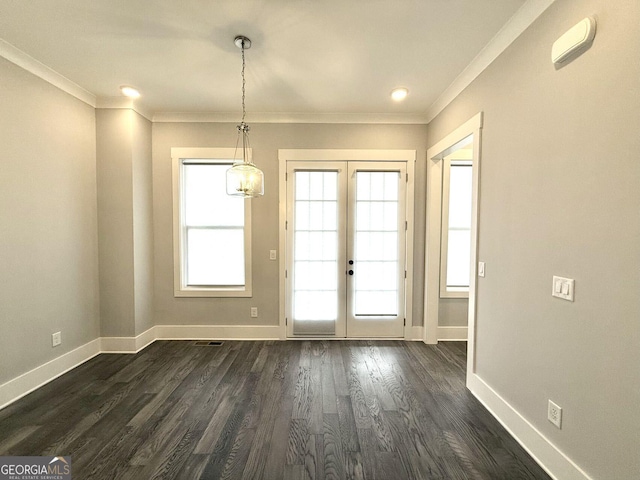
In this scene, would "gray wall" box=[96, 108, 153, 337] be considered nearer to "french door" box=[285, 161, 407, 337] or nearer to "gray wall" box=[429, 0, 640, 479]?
"french door" box=[285, 161, 407, 337]

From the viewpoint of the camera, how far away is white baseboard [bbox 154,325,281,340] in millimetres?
3469

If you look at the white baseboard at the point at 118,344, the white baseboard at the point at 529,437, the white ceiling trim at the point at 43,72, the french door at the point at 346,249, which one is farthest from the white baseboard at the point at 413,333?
the white ceiling trim at the point at 43,72

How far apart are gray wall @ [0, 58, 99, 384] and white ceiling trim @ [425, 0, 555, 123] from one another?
153 inches

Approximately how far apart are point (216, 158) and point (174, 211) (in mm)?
878

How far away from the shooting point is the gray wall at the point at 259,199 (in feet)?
11.1

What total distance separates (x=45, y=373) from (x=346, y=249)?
3260mm

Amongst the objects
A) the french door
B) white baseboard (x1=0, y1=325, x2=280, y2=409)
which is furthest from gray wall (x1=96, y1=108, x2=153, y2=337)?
the french door

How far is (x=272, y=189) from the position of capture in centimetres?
340

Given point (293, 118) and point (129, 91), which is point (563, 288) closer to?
point (293, 118)

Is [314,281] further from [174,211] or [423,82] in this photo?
[423,82]

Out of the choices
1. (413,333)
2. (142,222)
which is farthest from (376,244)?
(142,222)

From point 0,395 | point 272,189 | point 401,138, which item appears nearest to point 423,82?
point 401,138

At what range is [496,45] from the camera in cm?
202

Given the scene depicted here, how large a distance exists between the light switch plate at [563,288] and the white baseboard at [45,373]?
405cm
